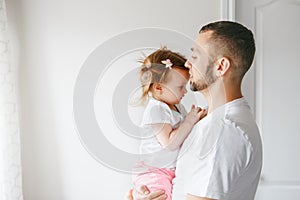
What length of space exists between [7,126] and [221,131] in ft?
4.03

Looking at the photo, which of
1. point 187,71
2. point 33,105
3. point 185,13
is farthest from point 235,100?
point 33,105

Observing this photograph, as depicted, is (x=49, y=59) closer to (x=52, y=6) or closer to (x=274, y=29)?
(x=52, y=6)

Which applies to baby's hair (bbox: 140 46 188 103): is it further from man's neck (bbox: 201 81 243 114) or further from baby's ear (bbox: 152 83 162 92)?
man's neck (bbox: 201 81 243 114)

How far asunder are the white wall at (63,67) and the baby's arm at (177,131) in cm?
86

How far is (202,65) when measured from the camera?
0.88 m

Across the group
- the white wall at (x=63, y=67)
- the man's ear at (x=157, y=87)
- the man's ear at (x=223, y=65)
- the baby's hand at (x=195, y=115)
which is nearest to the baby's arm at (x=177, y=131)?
the baby's hand at (x=195, y=115)

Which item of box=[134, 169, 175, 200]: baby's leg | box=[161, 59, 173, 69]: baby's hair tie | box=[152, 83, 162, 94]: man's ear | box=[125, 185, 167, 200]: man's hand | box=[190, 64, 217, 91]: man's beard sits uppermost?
box=[161, 59, 173, 69]: baby's hair tie

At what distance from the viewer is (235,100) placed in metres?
0.89

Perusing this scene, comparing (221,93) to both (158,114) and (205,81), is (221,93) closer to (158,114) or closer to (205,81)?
(205,81)

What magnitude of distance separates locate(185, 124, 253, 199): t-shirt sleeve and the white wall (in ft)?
3.61

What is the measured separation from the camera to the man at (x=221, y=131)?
81 centimetres

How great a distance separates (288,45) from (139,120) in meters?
1.19

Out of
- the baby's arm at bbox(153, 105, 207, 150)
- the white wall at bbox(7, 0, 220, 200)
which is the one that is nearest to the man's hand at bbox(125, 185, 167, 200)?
the baby's arm at bbox(153, 105, 207, 150)

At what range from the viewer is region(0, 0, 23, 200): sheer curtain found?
164cm
